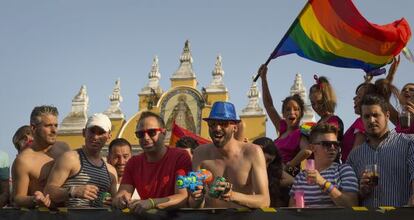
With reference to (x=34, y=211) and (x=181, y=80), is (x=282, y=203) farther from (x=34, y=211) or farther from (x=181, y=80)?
(x=181, y=80)

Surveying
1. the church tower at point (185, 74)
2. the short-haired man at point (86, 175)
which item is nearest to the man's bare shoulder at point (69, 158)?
the short-haired man at point (86, 175)

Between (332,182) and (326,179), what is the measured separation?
0.05 metres

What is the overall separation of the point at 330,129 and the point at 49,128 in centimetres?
229

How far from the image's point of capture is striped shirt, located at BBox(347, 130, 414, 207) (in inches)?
139

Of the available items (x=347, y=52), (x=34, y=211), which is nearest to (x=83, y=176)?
(x=34, y=211)

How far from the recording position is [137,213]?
3.35m

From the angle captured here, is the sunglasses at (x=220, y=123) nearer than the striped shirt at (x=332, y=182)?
No

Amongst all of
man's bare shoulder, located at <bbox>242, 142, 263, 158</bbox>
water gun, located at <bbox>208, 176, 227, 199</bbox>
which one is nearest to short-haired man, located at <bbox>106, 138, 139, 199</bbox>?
man's bare shoulder, located at <bbox>242, 142, 263, 158</bbox>

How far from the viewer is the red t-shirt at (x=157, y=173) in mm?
3846

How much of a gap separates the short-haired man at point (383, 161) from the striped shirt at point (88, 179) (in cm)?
198

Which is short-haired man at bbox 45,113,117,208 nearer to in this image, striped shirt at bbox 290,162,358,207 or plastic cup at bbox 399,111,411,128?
striped shirt at bbox 290,162,358,207

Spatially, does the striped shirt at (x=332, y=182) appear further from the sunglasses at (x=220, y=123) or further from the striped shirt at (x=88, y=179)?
the striped shirt at (x=88, y=179)

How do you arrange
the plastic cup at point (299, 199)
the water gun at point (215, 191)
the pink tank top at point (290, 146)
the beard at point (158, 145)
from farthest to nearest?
1. the pink tank top at point (290, 146)
2. the beard at point (158, 145)
3. the plastic cup at point (299, 199)
4. the water gun at point (215, 191)

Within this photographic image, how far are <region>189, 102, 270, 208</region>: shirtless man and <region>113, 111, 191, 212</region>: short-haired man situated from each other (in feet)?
0.71
